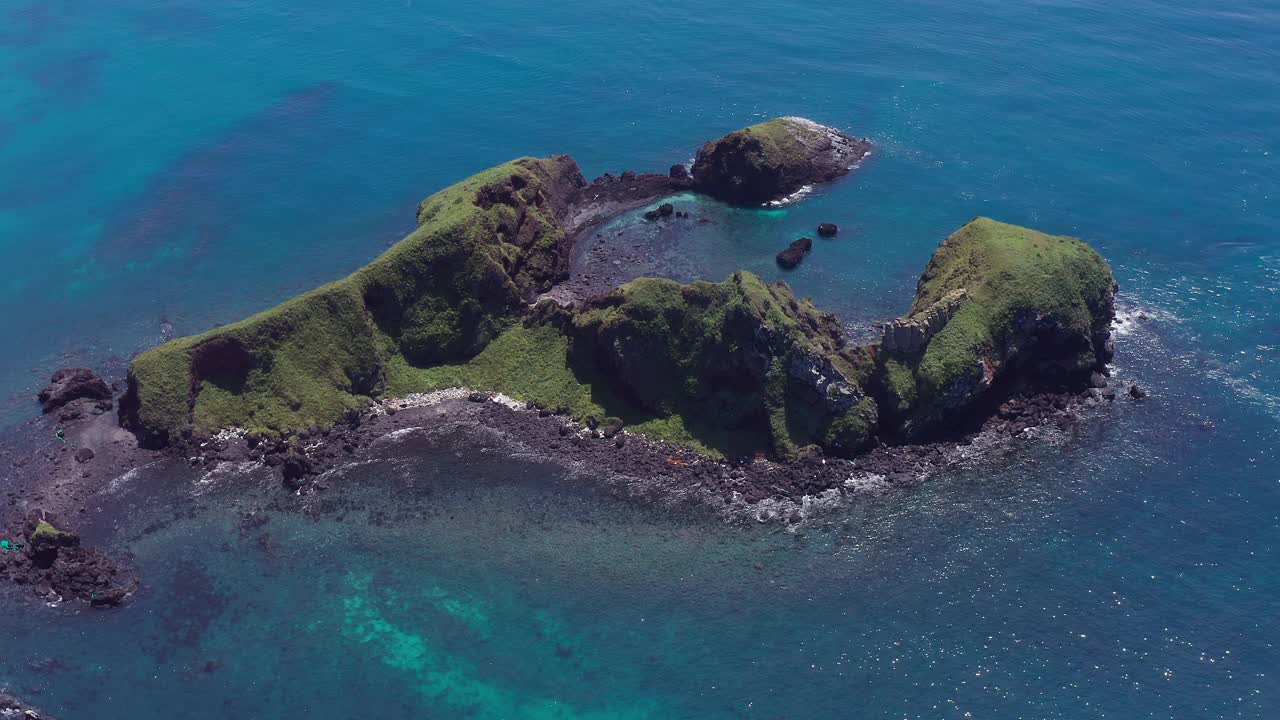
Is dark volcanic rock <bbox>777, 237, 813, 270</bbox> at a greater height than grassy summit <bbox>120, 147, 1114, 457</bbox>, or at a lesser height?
greater

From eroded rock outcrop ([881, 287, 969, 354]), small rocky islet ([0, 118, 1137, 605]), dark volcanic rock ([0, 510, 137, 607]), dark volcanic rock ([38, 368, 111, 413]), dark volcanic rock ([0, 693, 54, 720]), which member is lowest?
dark volcanic rock ([0, 693, 54, 720])

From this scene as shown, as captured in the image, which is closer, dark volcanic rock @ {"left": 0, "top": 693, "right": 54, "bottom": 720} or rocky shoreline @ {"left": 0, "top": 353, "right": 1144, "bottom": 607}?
dark volcanic rock @ {"left": 0, "top": 693, "right": 54, "bottom": 720}

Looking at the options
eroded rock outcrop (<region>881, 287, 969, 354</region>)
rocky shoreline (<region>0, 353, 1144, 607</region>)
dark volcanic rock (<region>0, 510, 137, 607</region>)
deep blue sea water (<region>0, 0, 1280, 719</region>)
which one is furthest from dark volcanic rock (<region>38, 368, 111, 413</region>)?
eroded rock outcrop (<region>881, 287, 969, 354</region>)

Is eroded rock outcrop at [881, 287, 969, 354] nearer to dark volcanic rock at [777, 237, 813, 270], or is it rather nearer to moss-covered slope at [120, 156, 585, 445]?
dark volcanic rock at [777, 237, 813, 270]

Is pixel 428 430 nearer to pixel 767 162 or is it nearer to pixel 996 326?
pixel 996 326

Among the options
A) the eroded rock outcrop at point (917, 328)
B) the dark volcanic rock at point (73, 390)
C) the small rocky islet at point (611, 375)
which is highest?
the eroded rock outcrop at point (917, 328)

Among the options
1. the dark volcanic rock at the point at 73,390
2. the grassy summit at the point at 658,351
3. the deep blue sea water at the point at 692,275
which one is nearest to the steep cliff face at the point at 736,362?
the grassy summit at the point at 658,351

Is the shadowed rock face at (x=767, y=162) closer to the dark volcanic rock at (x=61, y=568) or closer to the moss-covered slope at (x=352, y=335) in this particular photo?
the moss-covered slope at (x=352, y=335)
